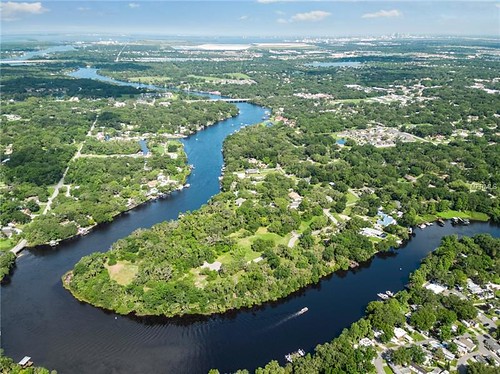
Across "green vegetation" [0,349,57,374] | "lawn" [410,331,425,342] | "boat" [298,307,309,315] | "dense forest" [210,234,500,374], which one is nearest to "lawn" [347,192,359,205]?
"dense forest" [210,234,500,374]

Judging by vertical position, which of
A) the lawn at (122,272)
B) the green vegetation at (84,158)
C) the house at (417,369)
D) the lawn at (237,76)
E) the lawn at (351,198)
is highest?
the lawn at (237,76)

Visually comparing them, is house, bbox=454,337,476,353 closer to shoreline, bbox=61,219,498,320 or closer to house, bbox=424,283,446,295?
house, bbox=424,283,446,295

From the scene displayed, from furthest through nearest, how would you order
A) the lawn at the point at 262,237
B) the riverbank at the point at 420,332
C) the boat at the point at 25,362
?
the lawn at the point at 262,237, the boat at the point at 25,362, the riverbank at the point at 420,332

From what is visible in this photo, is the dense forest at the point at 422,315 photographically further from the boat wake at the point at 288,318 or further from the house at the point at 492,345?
the boat wake at the point at 288,318

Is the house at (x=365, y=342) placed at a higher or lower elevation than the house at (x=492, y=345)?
higher

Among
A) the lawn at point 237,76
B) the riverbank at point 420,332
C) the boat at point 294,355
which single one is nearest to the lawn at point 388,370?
the riverbank at point 420,332

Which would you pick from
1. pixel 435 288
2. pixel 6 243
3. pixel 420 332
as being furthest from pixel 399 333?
pixel 6 243

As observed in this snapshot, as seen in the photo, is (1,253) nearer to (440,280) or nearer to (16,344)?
(16,344)
